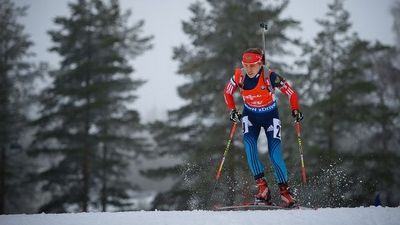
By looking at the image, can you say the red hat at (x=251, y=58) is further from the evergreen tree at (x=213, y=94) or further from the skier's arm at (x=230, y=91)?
the evergreen tree at (x=213, y=94)

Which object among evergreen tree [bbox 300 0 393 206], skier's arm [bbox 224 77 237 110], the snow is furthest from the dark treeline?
the snow

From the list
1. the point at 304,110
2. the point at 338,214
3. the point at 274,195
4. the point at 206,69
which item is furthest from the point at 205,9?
the point at 338,214

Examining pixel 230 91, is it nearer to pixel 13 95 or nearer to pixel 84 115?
pixel 84 115

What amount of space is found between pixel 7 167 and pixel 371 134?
19.0 meters

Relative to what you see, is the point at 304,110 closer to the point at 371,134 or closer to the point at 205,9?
the point at 371,134

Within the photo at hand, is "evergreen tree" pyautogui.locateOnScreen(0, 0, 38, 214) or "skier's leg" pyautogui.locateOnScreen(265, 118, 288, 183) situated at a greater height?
"evergreen tree" pyautogui.locateOnScreen(0, 0, 38, 214)

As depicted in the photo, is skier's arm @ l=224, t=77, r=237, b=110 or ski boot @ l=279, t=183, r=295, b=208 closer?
ski boot @ l=279, t=183, r=295, b=208

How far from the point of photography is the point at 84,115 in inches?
784

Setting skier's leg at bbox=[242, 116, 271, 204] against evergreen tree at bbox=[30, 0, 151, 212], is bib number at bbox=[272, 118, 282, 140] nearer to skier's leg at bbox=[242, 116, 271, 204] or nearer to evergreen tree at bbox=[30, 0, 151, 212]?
skier's leg at bbox=[242, 116, 271, 204]

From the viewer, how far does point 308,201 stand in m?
10.9

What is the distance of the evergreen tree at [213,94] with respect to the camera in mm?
17391

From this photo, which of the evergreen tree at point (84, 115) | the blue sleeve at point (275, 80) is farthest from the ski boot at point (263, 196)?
the evergreen tree at point (84, 115)

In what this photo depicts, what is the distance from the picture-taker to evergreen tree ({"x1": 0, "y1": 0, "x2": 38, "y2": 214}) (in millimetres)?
22094

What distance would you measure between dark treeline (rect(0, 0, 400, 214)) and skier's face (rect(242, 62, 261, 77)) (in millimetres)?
9120
